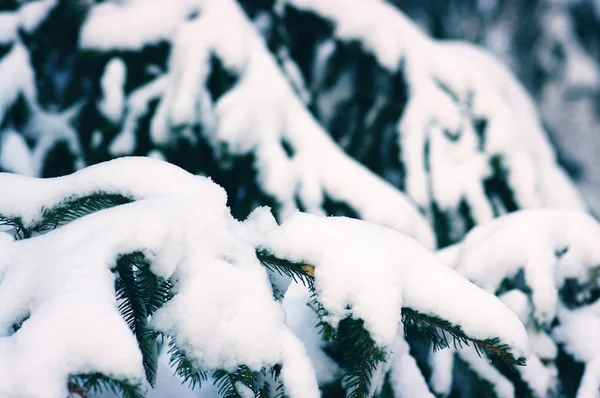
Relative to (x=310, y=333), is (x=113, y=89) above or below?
below

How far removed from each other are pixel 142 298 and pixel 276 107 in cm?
146

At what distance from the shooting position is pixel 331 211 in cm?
240

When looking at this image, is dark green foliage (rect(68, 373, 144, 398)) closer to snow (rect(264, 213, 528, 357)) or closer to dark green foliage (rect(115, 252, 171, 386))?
dark green foliage (rect(115, 252, 171, 386))

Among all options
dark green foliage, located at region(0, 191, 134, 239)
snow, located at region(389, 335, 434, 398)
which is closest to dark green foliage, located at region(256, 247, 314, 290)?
dark green foliage, located at region(0, 191, 134, 239)

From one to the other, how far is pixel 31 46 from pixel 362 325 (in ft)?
7.43

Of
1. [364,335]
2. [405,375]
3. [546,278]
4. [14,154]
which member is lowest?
[14,154]

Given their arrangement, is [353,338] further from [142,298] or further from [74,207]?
[74,207]

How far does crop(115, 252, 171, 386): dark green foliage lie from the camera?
1.04m

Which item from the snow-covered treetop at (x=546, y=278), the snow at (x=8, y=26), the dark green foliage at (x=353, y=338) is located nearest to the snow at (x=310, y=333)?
the dark green foliage at (x=353, y=338)

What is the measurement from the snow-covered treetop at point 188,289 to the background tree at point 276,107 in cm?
111

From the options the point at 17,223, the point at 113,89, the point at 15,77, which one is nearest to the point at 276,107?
the point at 113,89

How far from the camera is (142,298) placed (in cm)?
110

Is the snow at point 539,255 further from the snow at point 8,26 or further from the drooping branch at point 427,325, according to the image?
the snow at point 8,26

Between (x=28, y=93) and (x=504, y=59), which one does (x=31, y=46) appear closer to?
(x=28, y=93)
